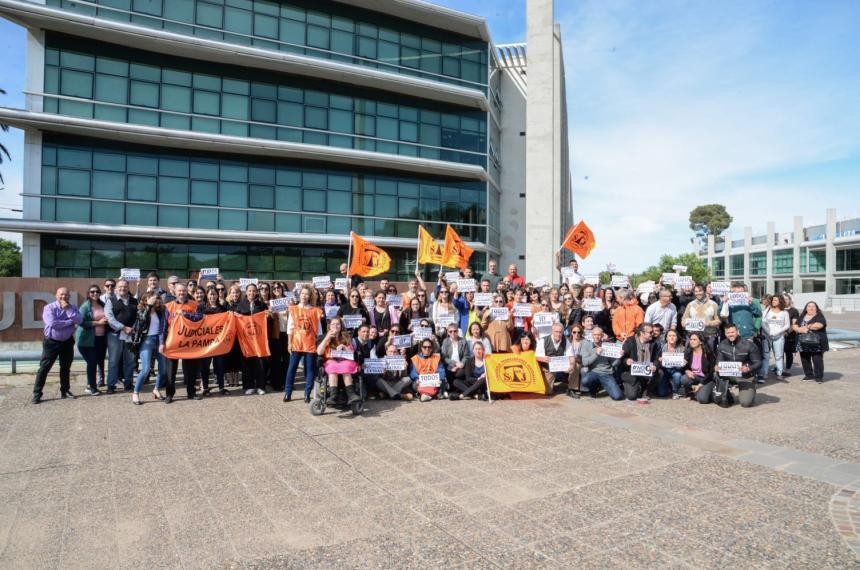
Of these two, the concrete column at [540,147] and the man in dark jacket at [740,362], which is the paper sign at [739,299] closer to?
the man in dark jacket at [740,362]

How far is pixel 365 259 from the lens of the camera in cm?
1377

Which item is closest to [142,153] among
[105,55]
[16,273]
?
[105,55]

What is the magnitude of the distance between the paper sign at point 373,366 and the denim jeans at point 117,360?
444 cm

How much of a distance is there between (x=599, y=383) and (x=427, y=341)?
3.41 metres

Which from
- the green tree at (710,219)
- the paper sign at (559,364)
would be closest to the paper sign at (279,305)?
the paper sign at (559,364)

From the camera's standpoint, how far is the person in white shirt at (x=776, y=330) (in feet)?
38.7

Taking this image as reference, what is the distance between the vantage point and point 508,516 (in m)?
4.55

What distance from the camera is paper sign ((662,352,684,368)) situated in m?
9.40

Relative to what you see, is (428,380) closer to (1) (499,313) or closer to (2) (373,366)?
(2) (373,366)

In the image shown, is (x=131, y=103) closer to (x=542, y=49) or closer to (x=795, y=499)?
(x=542, y=49)

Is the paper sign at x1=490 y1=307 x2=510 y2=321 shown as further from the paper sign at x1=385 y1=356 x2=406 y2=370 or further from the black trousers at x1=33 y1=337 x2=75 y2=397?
the black trousers at x1=33 y1=337 x2=75 y2=397

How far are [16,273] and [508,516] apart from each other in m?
81.0

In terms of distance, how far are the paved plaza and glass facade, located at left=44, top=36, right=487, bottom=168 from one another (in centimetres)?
1723

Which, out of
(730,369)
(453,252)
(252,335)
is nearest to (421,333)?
(252,335)
